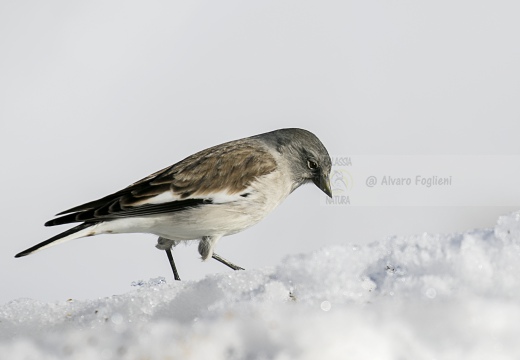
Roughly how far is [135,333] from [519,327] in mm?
1679

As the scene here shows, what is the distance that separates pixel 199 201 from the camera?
680 centimetres

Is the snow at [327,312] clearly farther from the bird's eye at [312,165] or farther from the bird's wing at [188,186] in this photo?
the bird's eye at [312,165]

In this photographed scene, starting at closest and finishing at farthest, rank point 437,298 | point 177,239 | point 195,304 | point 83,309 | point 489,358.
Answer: point 489,358, point 437,298, point 195,304, point 83,309, point 177,239

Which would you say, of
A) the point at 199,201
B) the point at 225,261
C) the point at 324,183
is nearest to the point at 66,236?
the point at 199,201

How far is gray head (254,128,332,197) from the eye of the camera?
7.55 metres

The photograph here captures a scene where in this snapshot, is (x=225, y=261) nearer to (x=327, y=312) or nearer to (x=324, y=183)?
(x=324, y=183)

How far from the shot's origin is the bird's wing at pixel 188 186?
261 inches

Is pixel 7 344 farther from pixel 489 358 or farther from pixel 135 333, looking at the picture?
pixel 489 358

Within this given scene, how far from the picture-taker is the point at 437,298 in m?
3.61

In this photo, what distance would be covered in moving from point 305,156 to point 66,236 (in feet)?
7.84

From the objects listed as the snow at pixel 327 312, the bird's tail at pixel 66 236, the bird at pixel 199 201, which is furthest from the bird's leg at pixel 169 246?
the snow at pixel 327 312

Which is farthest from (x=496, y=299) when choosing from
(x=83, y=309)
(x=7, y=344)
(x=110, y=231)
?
(x=110, y=231)

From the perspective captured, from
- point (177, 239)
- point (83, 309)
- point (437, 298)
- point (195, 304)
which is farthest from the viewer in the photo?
point (177, 239)

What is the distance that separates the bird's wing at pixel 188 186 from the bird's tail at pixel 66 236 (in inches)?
2.5
